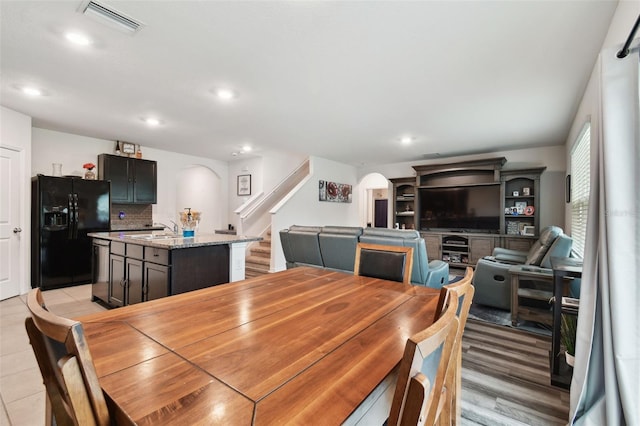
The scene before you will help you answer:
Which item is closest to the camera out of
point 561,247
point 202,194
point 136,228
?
point 561,247

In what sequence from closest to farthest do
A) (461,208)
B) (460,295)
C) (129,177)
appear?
(460,295), (129,177), (461,208)

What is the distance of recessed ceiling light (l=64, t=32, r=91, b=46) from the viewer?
2199 mm

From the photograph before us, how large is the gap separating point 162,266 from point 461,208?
591cm

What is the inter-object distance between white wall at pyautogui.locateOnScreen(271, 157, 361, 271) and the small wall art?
10 cm

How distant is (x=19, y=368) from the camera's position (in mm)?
2170

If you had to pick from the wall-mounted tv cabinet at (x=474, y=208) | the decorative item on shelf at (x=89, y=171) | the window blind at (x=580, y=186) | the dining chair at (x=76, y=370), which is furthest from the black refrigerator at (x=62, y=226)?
the window blind at (x=580, y=186)

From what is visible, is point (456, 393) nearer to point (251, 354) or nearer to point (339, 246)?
point (251, 354)

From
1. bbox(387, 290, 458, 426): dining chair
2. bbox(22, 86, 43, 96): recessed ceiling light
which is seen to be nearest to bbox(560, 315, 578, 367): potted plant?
bbox(387, 290, 458, 426): dining chair

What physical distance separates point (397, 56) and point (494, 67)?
0.97 m

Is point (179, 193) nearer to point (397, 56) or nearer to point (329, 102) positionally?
point (329, 102)

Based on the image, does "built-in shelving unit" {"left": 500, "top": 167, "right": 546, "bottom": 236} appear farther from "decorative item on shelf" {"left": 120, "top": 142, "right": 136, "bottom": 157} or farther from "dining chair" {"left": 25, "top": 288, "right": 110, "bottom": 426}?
"decorative item on shelf" {"left": 120, "top": 142, "right": 136, "bottom": 157}

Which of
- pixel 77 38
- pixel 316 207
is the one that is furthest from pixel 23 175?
pixel 316 207

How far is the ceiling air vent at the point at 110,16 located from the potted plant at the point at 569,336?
12.1 ft

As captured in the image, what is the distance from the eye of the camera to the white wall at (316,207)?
5.73m
